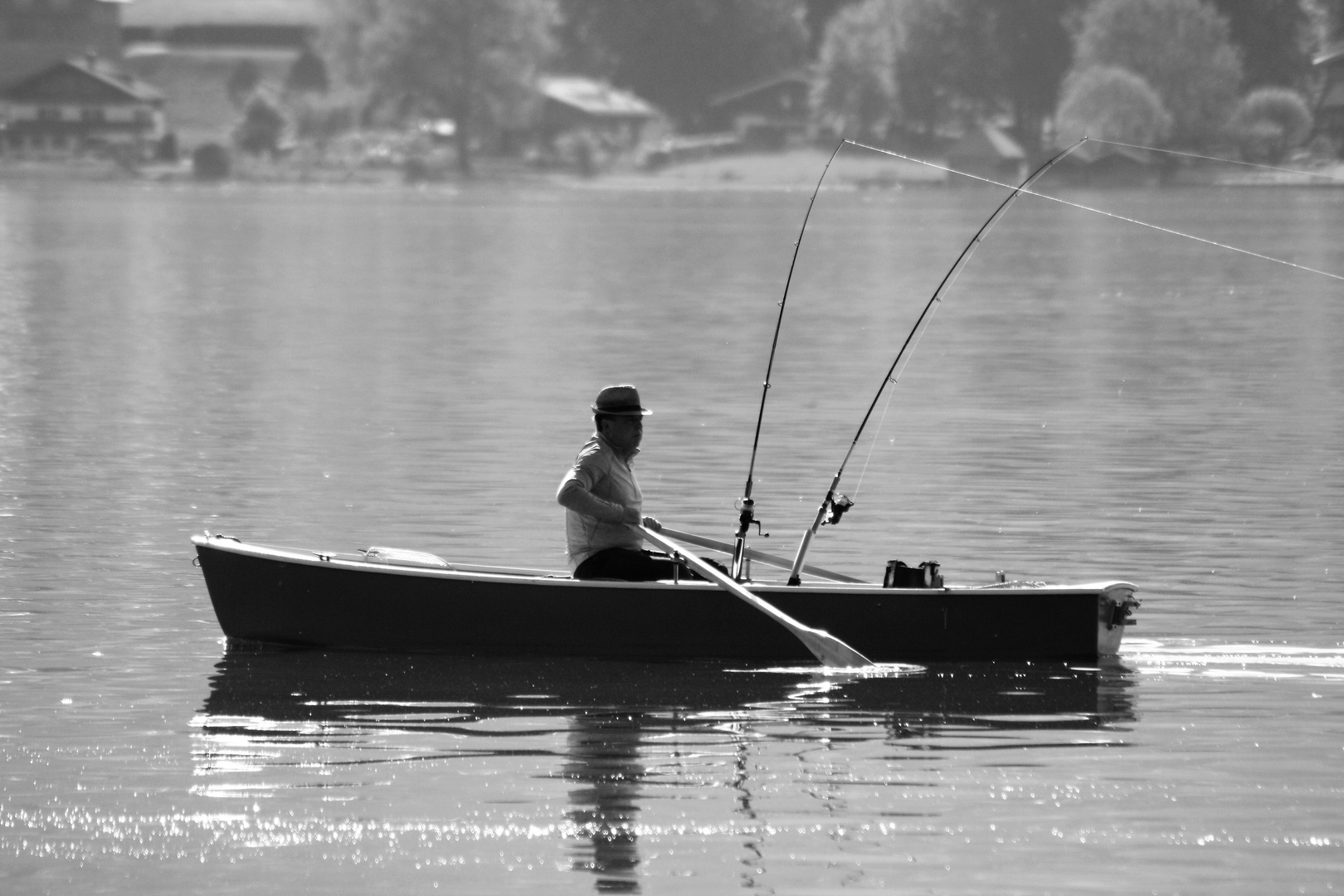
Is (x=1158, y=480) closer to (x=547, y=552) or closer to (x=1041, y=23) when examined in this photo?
(x=547, y=552)

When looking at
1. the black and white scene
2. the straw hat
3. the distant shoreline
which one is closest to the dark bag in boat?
the black and white scene

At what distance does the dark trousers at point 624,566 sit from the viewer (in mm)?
10438

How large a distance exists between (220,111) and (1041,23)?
50850 millimetres

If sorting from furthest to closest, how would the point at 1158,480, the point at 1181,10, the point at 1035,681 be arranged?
the point at 1181,10 → the point at 1158,480 → the point at 1035,681

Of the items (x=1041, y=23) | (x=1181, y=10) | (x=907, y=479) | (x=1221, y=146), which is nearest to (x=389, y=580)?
(x=907, y=479)

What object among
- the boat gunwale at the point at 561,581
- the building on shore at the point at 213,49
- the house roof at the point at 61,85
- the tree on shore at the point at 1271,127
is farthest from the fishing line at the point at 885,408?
the building on shore at the point at 213,49

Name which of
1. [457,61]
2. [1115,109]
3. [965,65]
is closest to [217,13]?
[457,61]

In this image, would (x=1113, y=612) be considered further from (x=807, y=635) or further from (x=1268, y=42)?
(x=1268, y=42)

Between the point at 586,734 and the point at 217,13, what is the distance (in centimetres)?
16063

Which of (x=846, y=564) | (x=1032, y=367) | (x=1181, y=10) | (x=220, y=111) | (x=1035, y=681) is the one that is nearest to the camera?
(x=1035, y=681)

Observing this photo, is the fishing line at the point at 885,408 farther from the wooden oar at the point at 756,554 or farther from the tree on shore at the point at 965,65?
the tree on shore at the point at 965,65

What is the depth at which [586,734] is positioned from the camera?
9.28m

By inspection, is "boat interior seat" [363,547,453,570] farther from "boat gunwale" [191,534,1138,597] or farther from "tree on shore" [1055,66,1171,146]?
"tree on shore" [1055,66,1171,146]

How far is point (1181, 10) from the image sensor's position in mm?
118875
